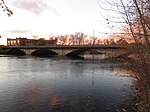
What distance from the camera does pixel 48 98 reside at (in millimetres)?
21000

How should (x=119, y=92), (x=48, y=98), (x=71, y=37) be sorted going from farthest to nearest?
1. (x=71, y=37)
2. (x=119, y=92)
3. (x=48, y=98)

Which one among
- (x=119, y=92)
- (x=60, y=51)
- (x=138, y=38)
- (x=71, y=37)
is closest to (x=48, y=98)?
(x=119, y=92)

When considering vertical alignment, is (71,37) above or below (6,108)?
above

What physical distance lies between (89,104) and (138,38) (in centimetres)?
1351

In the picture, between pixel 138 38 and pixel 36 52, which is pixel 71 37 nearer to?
pixel 36 52

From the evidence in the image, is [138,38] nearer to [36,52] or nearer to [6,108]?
[6,108]

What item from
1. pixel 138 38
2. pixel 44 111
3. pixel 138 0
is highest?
pixel 138 0

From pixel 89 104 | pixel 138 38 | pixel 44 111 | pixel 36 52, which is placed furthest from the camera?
pixel 36 52

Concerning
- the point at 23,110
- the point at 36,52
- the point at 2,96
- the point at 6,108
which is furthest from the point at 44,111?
the point at 36,52

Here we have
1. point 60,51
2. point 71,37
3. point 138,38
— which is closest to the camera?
point 138,38

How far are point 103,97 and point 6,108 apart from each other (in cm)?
881

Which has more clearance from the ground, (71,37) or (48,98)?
(71,37)

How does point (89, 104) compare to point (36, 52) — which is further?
point (36, 52)

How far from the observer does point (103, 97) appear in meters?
21.8
